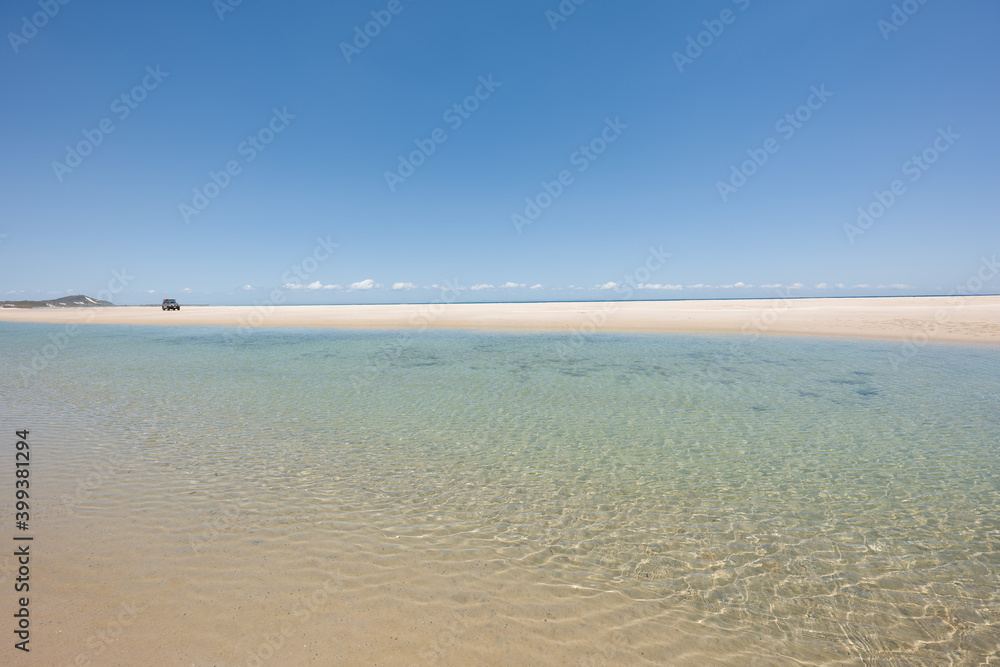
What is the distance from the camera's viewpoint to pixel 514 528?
632cm

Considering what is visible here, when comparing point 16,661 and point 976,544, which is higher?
point 16,661

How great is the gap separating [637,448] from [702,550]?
3.83 meters

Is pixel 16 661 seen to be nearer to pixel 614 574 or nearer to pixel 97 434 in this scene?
pixel 614 574

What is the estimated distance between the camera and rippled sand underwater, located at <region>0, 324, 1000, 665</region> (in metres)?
4.25

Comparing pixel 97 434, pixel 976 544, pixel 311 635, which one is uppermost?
pixel 97 434

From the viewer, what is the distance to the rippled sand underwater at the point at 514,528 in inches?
167

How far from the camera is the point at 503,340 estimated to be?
3447cm

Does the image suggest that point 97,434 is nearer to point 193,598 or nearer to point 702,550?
point 193,598

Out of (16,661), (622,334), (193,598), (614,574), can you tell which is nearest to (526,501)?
(614,574)

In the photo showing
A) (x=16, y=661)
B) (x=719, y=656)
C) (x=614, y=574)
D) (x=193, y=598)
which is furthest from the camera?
(x=614, y=574)

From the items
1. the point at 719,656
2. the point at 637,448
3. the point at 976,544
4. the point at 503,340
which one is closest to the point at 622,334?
the point at 503,340

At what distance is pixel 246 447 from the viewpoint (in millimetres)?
9633

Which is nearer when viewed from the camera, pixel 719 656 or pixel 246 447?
pixel 719 656

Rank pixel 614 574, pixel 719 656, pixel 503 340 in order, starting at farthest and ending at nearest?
pixel 503 340, pixel 614 574, pixel 719 656
